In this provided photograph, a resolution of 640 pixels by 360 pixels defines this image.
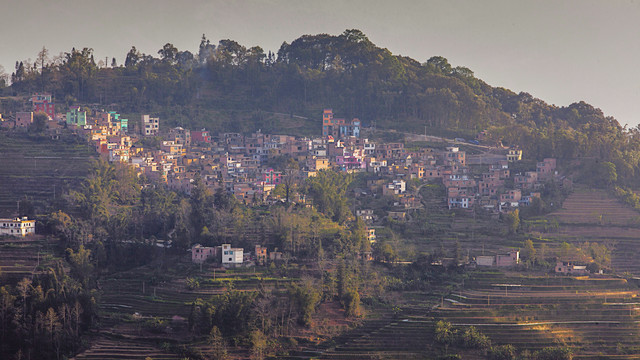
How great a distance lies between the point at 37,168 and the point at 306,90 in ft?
45.3

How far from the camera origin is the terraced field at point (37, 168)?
25362 millimetres

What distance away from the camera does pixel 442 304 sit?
21.5 m

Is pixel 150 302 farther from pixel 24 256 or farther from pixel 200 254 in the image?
pixel 24 256

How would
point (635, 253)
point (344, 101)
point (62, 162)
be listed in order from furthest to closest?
1. point (344, 101)
2. point (62, 162)
3. point (635, 253)

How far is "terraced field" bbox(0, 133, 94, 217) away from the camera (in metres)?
25.4

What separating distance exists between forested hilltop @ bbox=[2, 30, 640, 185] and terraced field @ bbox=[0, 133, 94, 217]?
175 inches

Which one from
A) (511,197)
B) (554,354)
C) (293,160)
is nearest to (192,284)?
(554,354)

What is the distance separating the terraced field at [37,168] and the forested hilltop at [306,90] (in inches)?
175

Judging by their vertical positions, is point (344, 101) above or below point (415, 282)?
above

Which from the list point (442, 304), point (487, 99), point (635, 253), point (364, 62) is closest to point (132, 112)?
point (364, 62)

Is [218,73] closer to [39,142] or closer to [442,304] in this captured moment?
[39,142]

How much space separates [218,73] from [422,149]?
1128 cm

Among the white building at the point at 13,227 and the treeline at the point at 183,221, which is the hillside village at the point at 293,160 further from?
the white building at the point at 13,227

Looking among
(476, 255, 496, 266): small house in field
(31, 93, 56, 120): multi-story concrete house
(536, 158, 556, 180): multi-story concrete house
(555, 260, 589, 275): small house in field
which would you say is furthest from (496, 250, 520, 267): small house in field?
(31, 93, 56, 120): multi-story concrete house
